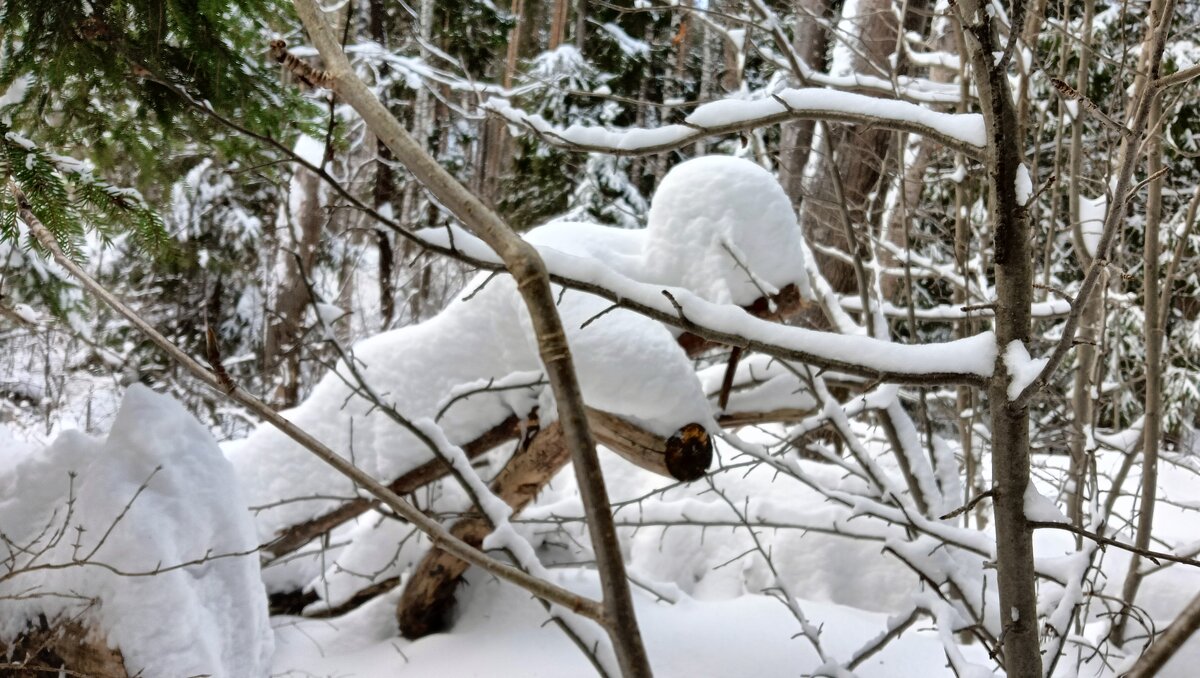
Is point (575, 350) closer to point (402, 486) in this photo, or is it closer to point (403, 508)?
point (402, 486)

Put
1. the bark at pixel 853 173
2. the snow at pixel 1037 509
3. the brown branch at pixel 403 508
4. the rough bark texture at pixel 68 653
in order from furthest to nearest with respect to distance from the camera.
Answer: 1. the bark at pixel 853 173
2. the rough bark texture at pixel 68 653
3. the snow at pixel 1037 509
4. the brown branch at pixel 403 508

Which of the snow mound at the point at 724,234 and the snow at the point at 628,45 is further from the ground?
the snow at the point at 628,45

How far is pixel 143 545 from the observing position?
69.3 inches

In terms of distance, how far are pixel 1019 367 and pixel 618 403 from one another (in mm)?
1602

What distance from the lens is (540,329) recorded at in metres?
0.54

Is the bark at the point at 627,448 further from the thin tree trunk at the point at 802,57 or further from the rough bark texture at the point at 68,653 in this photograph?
the thin tree trunk at the point at 802,57

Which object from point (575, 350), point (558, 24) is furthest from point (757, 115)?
point (558, 24)

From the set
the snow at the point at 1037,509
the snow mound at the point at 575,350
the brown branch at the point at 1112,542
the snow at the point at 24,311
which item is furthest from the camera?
the snow mound at the point at 575,350

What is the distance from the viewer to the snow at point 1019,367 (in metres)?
1.11

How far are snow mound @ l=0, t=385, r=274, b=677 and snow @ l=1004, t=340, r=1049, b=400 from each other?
1388mm

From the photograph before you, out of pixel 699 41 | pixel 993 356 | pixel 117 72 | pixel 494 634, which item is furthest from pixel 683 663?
pixel 699 41

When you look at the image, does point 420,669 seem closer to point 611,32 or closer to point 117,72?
point 117,72

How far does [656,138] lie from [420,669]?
9.13 ft

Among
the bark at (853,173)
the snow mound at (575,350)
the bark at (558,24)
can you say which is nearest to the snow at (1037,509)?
the snow mound at (575,350)
